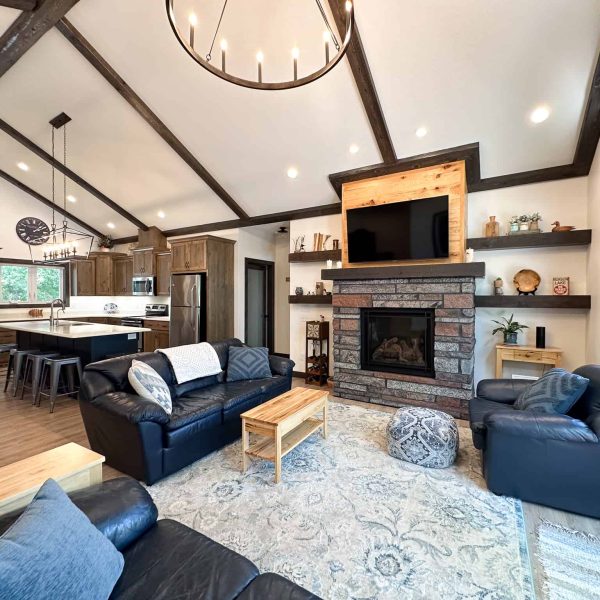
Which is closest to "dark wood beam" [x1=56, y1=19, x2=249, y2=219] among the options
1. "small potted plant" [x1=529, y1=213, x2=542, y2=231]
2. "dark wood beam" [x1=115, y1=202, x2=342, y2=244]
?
"dark wood beam" [x1=115, y1=202, x2=342, y2=244]

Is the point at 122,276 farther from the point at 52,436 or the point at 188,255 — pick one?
the point at 52,436

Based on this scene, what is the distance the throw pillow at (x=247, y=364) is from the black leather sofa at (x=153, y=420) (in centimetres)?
36

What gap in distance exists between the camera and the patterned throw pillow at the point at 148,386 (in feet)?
8.84

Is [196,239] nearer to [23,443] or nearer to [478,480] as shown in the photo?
[23,443]

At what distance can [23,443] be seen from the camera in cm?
317

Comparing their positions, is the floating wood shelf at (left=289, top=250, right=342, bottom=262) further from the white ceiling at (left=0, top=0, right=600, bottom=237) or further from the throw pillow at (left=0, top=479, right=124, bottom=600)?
the throw pillow at (left=0, top=479, right=124, bottom=600)

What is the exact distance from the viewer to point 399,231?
4.36 metres

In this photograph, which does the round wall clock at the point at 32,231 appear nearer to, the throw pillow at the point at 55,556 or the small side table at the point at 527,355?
the throw pillow at the point at 55,556

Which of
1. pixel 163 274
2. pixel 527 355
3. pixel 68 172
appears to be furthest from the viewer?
pixel 163 274

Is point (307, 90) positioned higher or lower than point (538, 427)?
higher

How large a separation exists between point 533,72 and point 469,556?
157 inches

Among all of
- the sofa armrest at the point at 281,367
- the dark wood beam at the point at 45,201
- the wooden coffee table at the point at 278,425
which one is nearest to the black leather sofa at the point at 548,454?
the wooden coffee table at the point at 278,425

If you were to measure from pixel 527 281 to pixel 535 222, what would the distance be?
2.38ft

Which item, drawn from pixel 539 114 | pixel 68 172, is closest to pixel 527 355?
pixel 539 114
